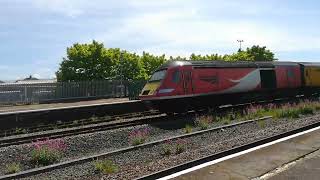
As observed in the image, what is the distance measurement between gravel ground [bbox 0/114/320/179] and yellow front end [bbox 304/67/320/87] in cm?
1994

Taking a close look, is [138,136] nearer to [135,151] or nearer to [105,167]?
[135,151]

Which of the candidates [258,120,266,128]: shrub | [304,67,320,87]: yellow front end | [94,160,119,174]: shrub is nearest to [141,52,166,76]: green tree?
[304,67,320,87]: yellow front end

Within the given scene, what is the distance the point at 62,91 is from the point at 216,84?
70.3 ft

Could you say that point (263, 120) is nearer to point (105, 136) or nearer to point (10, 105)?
point (105, 136)

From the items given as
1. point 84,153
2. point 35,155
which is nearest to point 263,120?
point 84,153

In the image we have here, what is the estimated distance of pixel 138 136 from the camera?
16.3 metres

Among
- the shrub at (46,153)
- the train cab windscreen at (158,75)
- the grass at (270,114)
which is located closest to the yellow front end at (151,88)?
the train cab windscreen at (158,75)

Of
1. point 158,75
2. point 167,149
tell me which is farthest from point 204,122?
point 167,149

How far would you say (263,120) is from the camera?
67.3 ft

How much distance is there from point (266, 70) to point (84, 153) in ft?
65.2

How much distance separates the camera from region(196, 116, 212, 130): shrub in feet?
63.1

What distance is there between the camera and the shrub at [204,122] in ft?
63.1

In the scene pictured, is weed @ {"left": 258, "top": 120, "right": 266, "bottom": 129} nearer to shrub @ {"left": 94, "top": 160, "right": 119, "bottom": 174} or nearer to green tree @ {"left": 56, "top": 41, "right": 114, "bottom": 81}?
shrub @ {"left": 94, "top": 160, "right": 119, "bottom": 174}

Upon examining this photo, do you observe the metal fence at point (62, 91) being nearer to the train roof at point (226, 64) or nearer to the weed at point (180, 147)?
the train roof at point (226, 64)
